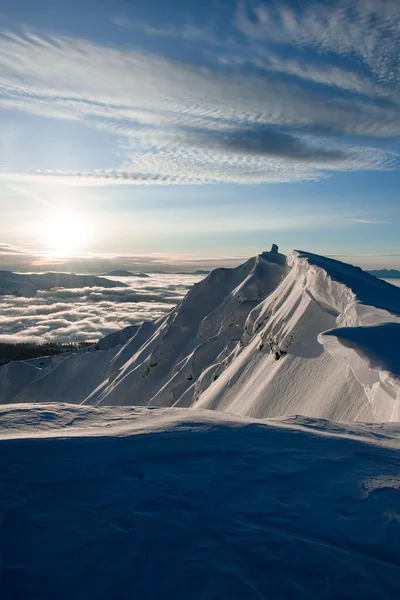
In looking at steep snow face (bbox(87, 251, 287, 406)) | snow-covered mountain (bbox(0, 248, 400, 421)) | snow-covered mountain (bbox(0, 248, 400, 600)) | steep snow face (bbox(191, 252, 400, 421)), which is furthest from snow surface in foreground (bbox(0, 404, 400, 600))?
steep snow face (bbox(87, 251, 287, 406))

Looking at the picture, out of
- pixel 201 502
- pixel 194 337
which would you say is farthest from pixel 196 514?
pixel 194 337

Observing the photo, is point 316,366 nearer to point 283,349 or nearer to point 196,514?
point 283,349

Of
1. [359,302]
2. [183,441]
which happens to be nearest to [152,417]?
[183,441]

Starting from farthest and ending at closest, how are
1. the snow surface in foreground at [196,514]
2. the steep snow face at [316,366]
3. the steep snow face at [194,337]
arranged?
the steep snow face at [194,337]
the steep snow face at [316,366]
the snow surface in foreground at [196,514]

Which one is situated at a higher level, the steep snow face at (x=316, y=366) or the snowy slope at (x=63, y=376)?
the steep snow face at (x=316, y=366)

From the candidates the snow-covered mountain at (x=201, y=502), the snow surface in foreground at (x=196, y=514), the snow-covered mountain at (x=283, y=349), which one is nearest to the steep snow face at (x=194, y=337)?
the snow-covered mountain at (x=283, y=349)

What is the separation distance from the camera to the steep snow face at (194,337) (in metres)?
39.6

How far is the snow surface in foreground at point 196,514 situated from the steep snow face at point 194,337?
3009 centimetres

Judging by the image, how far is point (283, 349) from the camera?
17.9 meters

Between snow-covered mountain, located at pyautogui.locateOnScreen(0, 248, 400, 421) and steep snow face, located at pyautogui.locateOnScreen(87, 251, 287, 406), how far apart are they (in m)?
0.14

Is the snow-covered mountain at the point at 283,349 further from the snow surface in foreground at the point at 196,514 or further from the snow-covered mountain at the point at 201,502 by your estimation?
the snow surface in foreground at the point at 196,514

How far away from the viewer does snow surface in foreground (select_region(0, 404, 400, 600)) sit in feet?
10.0

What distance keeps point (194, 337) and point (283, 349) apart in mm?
32622

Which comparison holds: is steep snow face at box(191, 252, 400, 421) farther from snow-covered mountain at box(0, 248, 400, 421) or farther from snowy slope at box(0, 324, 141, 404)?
snowy slope at box(0, 324, 141, 404)
